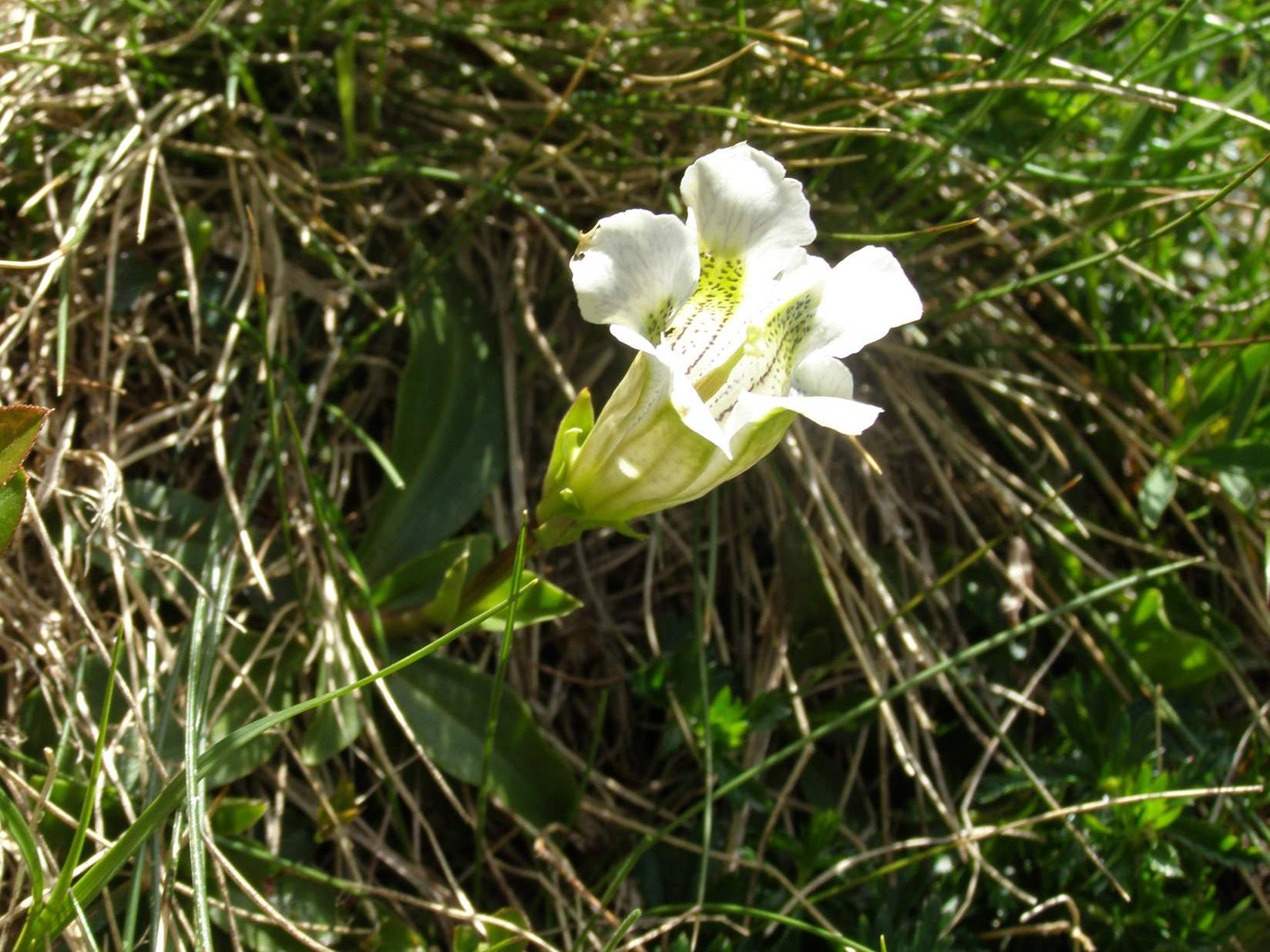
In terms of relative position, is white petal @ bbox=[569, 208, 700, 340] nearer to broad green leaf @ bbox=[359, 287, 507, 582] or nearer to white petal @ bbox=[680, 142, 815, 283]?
white petal @ bbox=[680, 142, 815, 283]

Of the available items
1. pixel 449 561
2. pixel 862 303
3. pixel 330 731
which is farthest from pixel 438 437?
pixel 862 303

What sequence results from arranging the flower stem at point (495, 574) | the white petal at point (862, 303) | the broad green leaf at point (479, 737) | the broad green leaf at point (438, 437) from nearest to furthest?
the white petal at point (862, 303) < the flower stem at point (495, 574) < the broad green leaf at point (479, 737) < the broad green leaf at point (438, 437)

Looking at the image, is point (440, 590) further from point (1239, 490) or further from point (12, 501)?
point (1239, 490)

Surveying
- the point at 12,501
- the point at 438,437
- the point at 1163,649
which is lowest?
the point at 1163,649

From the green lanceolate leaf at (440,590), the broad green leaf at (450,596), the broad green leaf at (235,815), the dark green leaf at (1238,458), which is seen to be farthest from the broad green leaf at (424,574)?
the dark green leaf at (1238,458)

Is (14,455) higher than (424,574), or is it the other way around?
(14,455)

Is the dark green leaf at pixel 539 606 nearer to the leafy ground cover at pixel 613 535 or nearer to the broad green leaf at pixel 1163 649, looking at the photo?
the leafy ground cover at pixel 613 535
